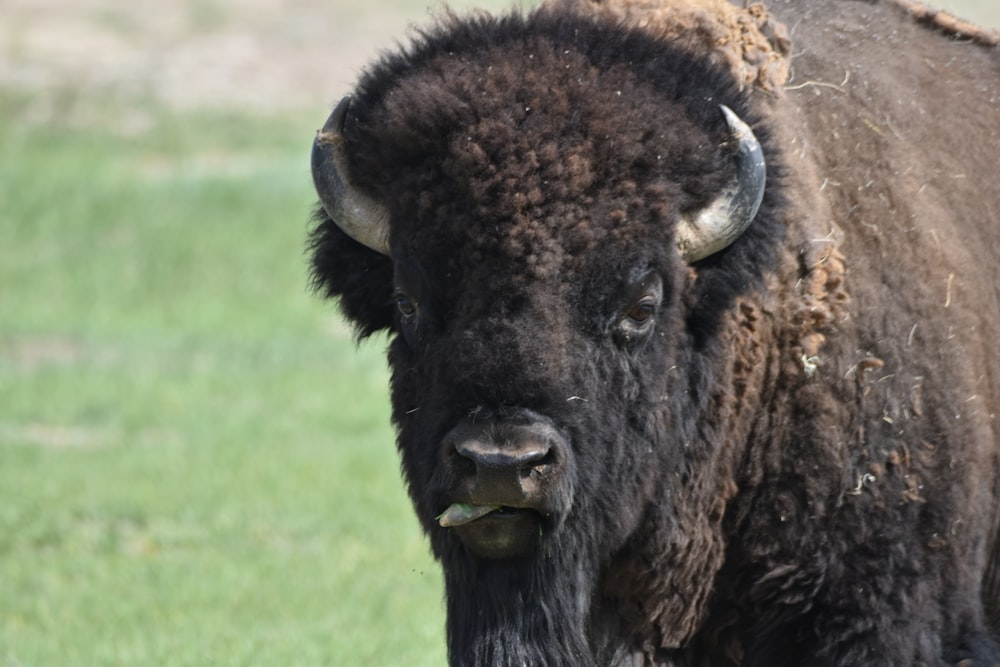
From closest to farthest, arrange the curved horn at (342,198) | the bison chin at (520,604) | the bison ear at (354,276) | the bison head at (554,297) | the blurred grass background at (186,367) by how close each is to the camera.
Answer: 1. the bison head at (554,297)
2. the bison chin at (520,604)
3. the curved horn at (342,198)
4. the bison ear at (354,276)
5. the blurred grass background at (186,367)

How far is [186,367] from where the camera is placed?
16.1 metres

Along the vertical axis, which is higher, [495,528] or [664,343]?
[664,343]

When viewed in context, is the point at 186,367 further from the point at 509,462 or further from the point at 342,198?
the point at 509,462

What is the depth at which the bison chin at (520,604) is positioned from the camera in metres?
4.50

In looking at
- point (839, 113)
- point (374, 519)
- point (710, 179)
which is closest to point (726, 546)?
point (710, 179)

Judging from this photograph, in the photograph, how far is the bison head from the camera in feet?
14.1

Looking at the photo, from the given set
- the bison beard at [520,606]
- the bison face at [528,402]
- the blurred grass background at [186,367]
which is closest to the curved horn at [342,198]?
the bison face at [528,402]

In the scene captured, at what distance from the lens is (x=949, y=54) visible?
5926 mm

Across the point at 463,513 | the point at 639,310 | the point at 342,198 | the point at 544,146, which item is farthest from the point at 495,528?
the point at 342,198

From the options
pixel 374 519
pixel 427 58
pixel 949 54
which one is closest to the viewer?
pixel 427 58

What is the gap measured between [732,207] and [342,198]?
4.00 feet

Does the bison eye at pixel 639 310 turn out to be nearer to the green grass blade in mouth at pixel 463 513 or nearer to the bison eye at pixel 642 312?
the bison eye at pixel 642 312

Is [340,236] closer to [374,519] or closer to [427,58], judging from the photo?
[427,58]

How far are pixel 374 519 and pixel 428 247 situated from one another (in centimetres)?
667
